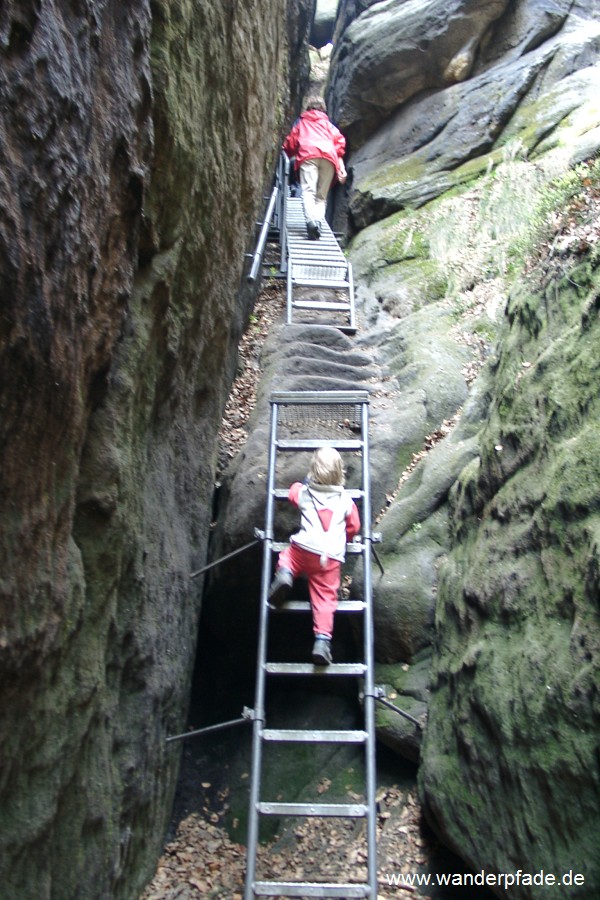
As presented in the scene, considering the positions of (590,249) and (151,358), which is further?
(590,249)

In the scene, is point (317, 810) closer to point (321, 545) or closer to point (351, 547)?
point (321, 545)

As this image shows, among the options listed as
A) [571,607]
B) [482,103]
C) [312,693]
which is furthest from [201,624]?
[482,103]

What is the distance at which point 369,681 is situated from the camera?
5.42 metres

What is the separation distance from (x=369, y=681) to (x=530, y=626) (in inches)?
55.0

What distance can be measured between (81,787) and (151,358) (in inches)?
103

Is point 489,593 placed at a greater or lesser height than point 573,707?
greater

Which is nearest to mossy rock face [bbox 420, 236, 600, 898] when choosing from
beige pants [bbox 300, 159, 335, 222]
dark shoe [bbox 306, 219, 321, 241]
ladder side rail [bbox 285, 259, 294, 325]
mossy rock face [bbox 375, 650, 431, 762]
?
mossy rock face [bbox 375, 650, 431, 762]

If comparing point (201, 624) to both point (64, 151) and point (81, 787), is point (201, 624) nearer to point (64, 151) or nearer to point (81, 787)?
point (81, 787)

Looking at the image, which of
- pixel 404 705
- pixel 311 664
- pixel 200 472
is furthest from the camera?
pixel 200 472

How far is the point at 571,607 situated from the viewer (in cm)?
412

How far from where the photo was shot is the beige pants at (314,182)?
A: 11.7m

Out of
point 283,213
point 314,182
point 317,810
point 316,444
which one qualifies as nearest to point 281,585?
point 317,810

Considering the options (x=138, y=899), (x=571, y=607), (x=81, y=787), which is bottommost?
(x=138, y=899)

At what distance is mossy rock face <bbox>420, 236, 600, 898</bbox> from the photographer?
384 cm
